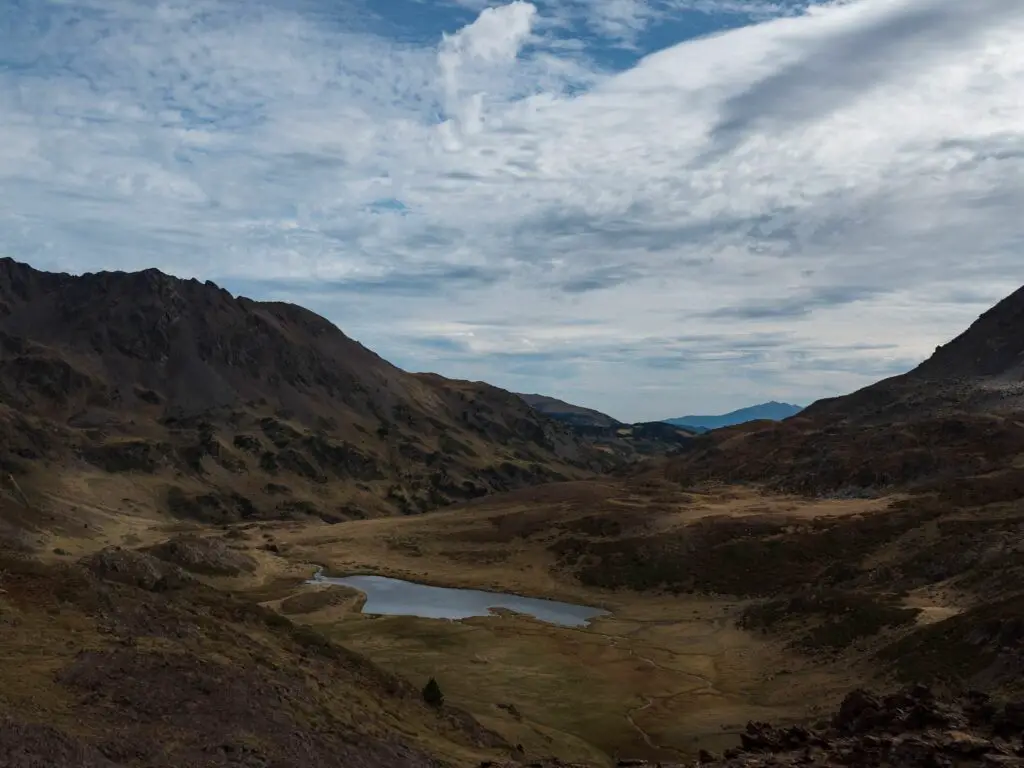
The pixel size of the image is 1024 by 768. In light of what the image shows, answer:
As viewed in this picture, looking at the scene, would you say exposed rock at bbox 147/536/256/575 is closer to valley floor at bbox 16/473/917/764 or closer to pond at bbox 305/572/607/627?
valley floor at bbox 16/473/917/764

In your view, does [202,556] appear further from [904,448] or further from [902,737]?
[904,448]

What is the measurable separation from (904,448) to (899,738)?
400ft

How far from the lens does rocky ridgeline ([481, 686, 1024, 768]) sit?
915 inches

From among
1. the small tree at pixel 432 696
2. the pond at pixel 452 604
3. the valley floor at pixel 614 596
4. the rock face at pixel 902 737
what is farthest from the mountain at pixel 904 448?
the small tree at pixel 432 696

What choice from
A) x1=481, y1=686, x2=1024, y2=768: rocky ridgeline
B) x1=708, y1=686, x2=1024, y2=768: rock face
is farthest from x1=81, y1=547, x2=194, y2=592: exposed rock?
x1=708, y1=686, x2=1024, y2=768: rock face

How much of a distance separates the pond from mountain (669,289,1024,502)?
1862 inches

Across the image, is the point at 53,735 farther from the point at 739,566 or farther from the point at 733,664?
the point at 739,566

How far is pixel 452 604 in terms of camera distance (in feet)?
295

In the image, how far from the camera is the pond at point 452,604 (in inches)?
3319

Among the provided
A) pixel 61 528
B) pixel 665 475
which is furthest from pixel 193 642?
pixel 665 475

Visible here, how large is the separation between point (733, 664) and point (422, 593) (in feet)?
141

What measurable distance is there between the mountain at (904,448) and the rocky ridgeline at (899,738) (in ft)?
233

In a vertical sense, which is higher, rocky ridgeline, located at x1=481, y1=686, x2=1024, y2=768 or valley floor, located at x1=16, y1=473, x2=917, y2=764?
rocky ridgeline, located at x1=481, y1=686, x2=1024, y2=768

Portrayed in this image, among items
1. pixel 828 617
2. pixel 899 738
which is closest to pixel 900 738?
pixel 899 738
